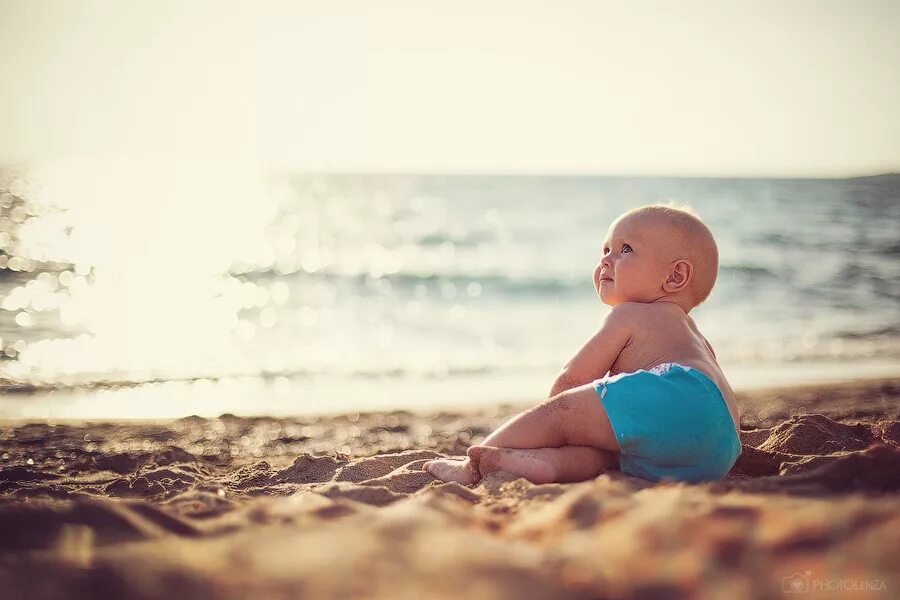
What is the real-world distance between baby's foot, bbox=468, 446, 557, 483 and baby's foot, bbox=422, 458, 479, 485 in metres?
0.04

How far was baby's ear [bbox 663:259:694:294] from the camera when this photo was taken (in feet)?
9.07

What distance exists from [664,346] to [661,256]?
1.15 feet

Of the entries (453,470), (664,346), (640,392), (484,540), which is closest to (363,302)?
(453,470)

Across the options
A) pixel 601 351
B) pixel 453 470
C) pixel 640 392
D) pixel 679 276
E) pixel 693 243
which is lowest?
pixel 453 470

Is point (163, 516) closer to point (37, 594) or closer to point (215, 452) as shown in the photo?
point (37, 594)

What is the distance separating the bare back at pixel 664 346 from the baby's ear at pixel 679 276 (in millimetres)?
68

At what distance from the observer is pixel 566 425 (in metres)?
2.56

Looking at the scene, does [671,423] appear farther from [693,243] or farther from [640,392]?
[693,243]

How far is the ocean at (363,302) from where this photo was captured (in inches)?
269

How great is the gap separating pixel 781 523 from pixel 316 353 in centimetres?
727

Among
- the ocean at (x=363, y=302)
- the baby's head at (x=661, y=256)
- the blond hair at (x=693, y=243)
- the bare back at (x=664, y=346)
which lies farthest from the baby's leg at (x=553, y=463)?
the ocean at (x=363, y=302)

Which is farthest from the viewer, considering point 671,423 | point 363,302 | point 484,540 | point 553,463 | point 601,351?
point 363,302

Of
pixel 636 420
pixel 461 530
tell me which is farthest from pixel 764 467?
pixel 461 530

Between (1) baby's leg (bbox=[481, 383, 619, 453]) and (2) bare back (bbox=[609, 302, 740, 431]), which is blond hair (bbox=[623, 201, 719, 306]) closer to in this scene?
(2) bare back (bbox=[609, 302, 740, 431])
